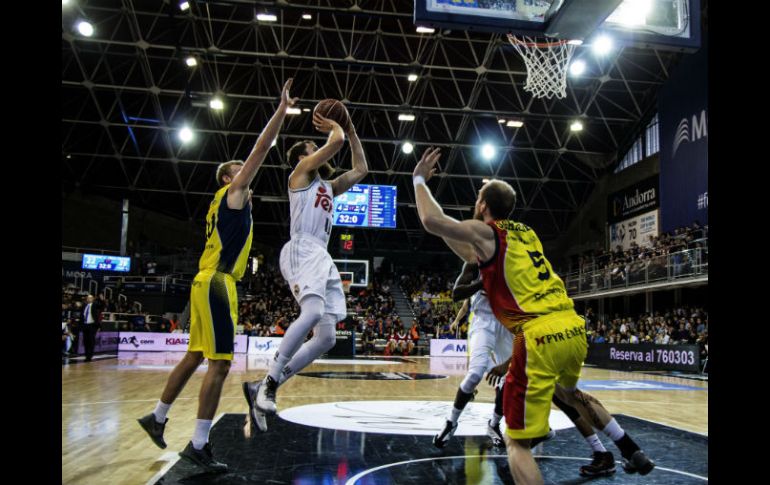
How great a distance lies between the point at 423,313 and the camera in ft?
94.7

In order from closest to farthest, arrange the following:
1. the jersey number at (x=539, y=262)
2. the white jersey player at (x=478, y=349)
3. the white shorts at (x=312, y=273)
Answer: the jersey number at (x=539, y=262), the white shorts at (x=312, y=273), the white jersey player at (x=478, y=349)

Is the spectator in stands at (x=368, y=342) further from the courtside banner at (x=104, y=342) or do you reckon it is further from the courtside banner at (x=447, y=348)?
the courtside banner at (x=104, y=342)

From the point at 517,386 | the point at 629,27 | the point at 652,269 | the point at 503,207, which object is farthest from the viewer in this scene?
the point at 652,269

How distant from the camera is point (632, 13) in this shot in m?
7.66

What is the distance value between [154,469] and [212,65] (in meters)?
21.8

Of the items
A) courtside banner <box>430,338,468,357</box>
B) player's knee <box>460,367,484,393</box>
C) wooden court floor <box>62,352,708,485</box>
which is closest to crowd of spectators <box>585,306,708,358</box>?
wooden court floor <box>62,352,708,485</box>

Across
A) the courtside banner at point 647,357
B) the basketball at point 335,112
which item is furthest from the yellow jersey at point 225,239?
the courtside banner at point 647,357

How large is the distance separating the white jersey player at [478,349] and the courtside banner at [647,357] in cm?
1085

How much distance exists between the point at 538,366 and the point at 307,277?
71.7 inches

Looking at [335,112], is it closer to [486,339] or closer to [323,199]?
[323,199]

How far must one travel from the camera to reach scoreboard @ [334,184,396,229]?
21969 mm

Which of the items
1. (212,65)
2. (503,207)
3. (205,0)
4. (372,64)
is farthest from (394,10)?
(503,207)

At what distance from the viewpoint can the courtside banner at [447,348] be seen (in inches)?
902
